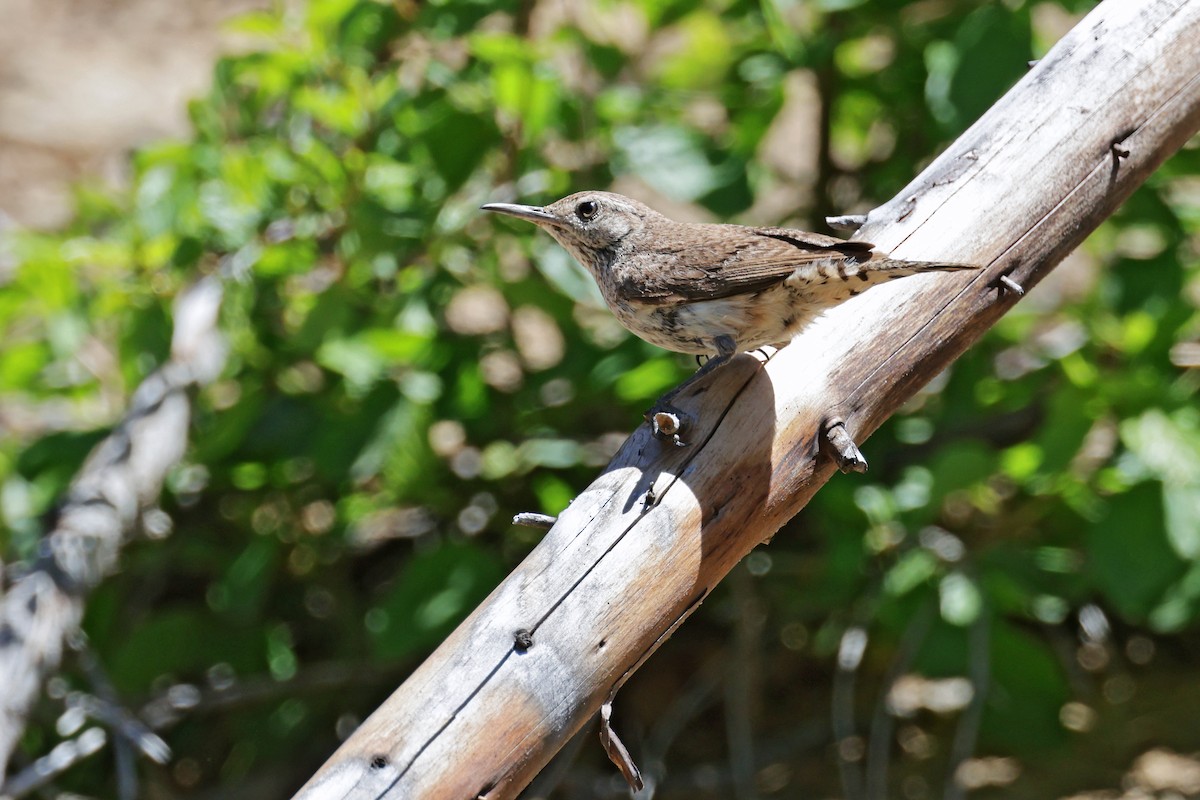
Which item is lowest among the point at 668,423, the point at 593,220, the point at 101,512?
the point at 101,512

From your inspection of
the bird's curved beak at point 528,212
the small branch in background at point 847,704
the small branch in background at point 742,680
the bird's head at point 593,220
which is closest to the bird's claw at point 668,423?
the bird's head at point 593,220

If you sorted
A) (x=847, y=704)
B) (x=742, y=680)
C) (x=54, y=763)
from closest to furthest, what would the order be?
(x=54, y=763) < (x=847, y=704) < (x=742, y=680)

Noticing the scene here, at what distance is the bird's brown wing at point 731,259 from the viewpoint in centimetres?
301

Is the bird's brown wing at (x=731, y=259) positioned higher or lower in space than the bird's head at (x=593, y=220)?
higher

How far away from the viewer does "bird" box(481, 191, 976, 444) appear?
9.50ft

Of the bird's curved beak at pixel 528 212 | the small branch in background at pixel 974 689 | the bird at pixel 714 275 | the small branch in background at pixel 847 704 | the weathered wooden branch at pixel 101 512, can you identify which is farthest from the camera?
the small branch in background at pixel 847 704

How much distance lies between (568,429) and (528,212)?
44.3 inches

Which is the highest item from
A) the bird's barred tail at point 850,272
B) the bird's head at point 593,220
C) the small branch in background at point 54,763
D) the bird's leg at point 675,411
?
A: the bird's barred tail at point 850,272

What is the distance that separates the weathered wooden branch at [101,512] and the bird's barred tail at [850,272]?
261 cm

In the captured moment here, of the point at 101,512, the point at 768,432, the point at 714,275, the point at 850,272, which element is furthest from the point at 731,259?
the point at 101,512

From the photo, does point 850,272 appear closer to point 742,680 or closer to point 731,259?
point 731,259

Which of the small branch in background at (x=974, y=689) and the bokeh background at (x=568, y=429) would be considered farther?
the small branch in background at (x=974, y=689)

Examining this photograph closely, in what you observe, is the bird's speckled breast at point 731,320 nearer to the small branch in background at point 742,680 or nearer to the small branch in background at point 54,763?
→ the small branch in background at point 742,680

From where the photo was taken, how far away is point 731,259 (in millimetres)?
3225
